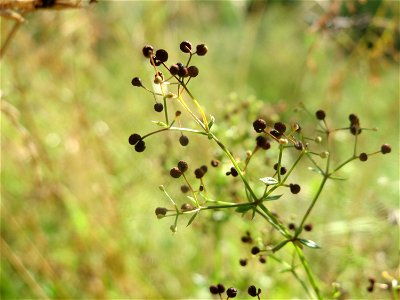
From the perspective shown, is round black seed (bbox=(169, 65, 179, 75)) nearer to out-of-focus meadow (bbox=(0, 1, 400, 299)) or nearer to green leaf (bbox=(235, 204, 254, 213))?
green leaf (bbox=(235, 204, 254, 213))

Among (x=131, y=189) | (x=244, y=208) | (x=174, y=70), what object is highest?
(x=131, y=189)

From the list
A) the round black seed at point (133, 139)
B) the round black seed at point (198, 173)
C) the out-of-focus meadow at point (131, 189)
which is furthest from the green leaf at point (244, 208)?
the out-of-focus meadow at point (131, 189)

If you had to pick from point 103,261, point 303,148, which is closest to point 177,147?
point 103,261

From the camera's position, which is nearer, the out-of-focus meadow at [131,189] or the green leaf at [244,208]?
the green leaf at [244,208]

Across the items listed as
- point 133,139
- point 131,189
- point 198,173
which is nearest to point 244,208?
point 198,173

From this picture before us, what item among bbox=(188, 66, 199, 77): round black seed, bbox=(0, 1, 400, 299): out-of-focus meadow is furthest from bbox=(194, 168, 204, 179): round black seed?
bbox=(0, 1, 400, 299): out-of-focus meadow

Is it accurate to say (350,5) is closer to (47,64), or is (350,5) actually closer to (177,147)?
(177,147)

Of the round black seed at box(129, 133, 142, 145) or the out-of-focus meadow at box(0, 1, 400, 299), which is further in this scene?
the out-of-focus meadow at box(0, 1, 400, 299)

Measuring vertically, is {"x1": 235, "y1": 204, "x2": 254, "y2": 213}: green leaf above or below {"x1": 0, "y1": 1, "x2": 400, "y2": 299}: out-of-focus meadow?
below

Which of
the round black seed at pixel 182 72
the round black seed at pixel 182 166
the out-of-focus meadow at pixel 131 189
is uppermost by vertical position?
the out-of-focus meadow at pixel 131 189

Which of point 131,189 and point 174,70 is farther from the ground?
point 131,189

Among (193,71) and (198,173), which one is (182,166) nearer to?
(198,173)

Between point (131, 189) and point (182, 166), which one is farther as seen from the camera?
point (131, 189)

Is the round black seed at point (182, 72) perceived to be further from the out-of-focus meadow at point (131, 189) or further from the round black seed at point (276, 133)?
the out-of-focus meadow at point (131, 189)
